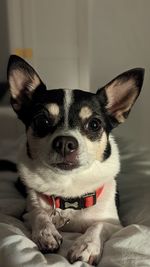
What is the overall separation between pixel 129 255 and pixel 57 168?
369 millimetres

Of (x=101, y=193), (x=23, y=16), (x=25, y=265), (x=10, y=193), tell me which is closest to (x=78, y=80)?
A: (x=23, y=16)

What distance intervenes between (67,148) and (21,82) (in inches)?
14.8

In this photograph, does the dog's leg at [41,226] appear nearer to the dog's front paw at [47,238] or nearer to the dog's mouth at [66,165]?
the dog's front paw at [47,238]

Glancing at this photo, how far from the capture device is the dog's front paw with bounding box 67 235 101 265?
1220 millimetres

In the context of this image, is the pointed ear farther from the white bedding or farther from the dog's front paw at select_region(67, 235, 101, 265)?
the dog's front paw at select_region(67, 235, 101, 265)

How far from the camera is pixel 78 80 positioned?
7.98 ft

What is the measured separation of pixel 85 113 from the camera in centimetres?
146

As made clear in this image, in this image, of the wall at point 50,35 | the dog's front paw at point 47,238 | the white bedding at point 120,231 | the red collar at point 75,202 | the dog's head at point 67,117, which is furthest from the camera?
the wall at point 50,35

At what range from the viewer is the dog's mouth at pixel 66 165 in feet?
4.51

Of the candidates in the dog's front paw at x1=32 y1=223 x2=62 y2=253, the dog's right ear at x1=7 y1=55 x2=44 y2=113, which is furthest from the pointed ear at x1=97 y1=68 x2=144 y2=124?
the dog's front paw at x1=32 y1=223 x2=62 y2=253

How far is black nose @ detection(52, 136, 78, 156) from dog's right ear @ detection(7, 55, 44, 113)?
0.31 meters

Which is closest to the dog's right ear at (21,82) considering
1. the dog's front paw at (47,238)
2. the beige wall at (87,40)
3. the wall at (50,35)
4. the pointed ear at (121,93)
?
the pointed ear at (121,93)

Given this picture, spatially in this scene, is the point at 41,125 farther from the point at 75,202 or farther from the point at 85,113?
the point at 75,202

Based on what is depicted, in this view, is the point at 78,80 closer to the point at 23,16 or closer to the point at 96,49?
the point at 96,49
